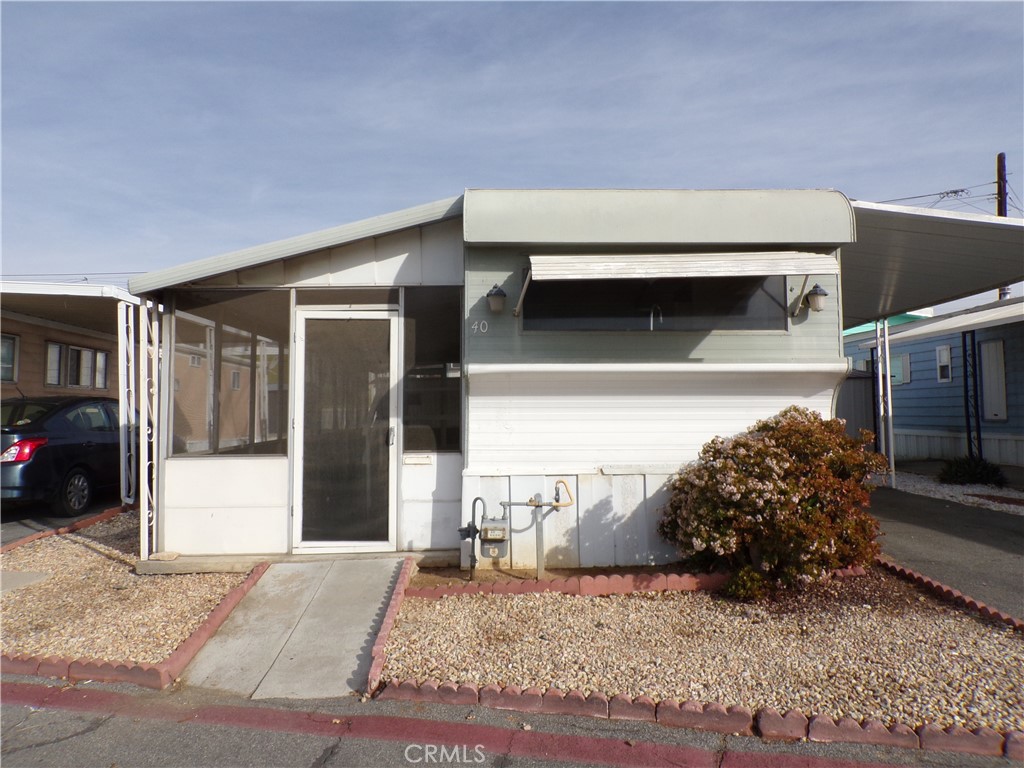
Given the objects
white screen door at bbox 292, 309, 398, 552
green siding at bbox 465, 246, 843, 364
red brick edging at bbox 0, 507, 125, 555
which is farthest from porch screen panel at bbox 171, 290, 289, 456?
red brick edging at bbox 0, 507, 125, 555

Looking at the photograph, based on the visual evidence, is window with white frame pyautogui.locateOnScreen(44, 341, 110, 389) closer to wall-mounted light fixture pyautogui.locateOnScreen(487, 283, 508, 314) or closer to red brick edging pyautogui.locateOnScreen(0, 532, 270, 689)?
red brick edging pyautogui.locateOnScreen(0, 532, 270, 689)

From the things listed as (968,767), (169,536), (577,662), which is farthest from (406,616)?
(968,767)

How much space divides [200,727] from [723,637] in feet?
10.2

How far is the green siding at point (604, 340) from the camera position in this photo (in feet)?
18.8

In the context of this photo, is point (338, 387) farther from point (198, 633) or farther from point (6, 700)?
point (6, 700)

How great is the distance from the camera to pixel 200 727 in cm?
352

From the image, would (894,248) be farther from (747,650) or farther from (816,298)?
(747,650)

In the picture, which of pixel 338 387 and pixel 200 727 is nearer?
pixel 200 727

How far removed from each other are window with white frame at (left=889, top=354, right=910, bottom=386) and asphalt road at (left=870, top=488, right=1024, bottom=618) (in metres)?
6.94

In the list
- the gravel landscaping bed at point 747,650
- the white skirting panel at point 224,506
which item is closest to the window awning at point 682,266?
the gravel landscaping bed at point 747,650

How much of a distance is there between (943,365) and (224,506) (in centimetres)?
1360

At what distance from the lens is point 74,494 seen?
8477 mm
